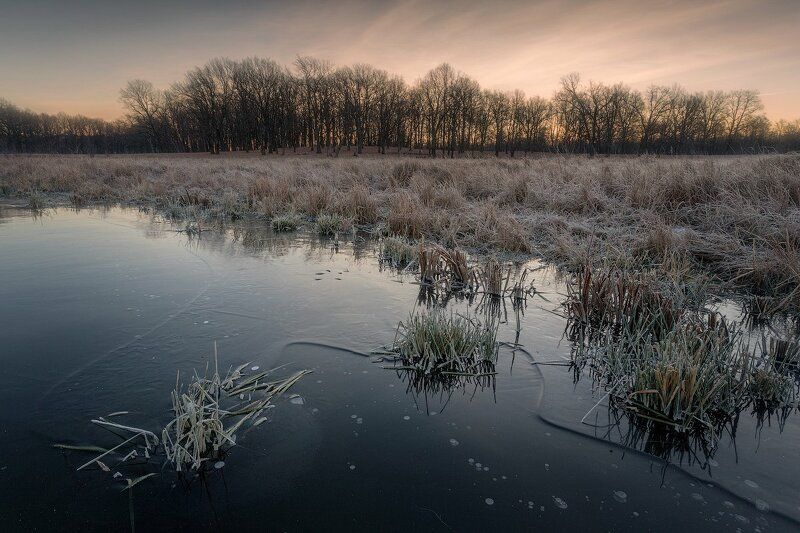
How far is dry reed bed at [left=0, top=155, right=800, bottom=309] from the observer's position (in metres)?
5.88

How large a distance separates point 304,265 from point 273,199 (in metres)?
5.91

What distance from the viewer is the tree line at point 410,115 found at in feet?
182

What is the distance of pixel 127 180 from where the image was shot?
1795 cm

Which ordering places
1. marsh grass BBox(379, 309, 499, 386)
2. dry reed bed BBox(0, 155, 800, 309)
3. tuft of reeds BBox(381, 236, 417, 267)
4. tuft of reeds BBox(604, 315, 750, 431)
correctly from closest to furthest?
tuft of reeds BBox(604, 315, 750, 431) → marsh grass BBox(379, 309, 499, 386) → dry reed bed BBox(0, 155, 800, 309) → tuft of reeds BBox(381, 236, 417, 267)

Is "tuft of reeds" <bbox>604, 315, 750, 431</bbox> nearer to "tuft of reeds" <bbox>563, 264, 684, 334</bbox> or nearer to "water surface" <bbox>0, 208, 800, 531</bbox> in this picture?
"water surface" <bbox>0, 208, 800, 531</bbox>

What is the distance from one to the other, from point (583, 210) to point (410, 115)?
55126 mm

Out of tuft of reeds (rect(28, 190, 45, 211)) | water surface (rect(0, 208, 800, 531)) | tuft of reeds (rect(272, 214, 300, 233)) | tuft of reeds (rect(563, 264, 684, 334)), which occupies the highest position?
tuft of reeds (rect(28, 190, 45, 211))

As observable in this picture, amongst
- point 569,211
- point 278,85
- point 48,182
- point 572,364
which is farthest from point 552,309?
point 278,85

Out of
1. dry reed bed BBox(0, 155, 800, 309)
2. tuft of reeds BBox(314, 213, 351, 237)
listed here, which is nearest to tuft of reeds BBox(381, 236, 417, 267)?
dry reed bed BBox(0, 155, 800, 309)

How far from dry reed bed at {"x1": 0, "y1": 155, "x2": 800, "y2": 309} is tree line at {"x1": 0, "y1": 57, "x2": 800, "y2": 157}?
40.5 metres

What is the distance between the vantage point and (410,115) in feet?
197

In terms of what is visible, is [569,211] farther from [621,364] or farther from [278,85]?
[278,85]

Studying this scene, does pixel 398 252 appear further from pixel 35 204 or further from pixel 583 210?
pixel 35 204

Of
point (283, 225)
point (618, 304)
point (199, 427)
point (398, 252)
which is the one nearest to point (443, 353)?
point (199, 427)
